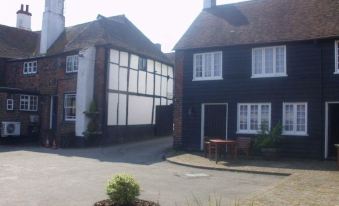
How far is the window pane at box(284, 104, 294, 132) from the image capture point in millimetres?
18352

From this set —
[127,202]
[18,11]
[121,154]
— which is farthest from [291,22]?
[18,11]

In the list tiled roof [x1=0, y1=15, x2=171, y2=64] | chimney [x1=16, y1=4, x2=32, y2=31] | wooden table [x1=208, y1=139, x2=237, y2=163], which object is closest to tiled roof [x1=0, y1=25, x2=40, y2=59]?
tiled roof [x1=0, y1=15, x2=171, y2=64]

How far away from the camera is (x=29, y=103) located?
2756 cm

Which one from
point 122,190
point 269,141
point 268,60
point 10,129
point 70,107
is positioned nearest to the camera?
point 122,190

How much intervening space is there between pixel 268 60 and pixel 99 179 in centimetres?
1036

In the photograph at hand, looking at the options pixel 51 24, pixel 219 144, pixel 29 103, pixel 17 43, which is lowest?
pixel 219 144

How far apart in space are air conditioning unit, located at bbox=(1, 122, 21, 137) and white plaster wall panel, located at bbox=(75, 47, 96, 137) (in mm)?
4579

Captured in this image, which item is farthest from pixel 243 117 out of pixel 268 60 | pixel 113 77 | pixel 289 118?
pixel 113 77

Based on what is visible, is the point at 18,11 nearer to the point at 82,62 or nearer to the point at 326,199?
the point at 82,62

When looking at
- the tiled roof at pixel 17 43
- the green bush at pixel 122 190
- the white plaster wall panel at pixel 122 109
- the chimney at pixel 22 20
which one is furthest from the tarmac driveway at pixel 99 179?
the chimney at pixel 22 20

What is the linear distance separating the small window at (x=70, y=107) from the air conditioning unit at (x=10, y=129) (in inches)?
135

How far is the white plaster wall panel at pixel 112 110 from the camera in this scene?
24.7 m

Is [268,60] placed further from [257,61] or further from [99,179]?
[99,179]

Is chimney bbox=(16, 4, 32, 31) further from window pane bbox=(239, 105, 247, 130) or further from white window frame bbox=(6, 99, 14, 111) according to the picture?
window pane bbox=(239, 105, 247, 130)
